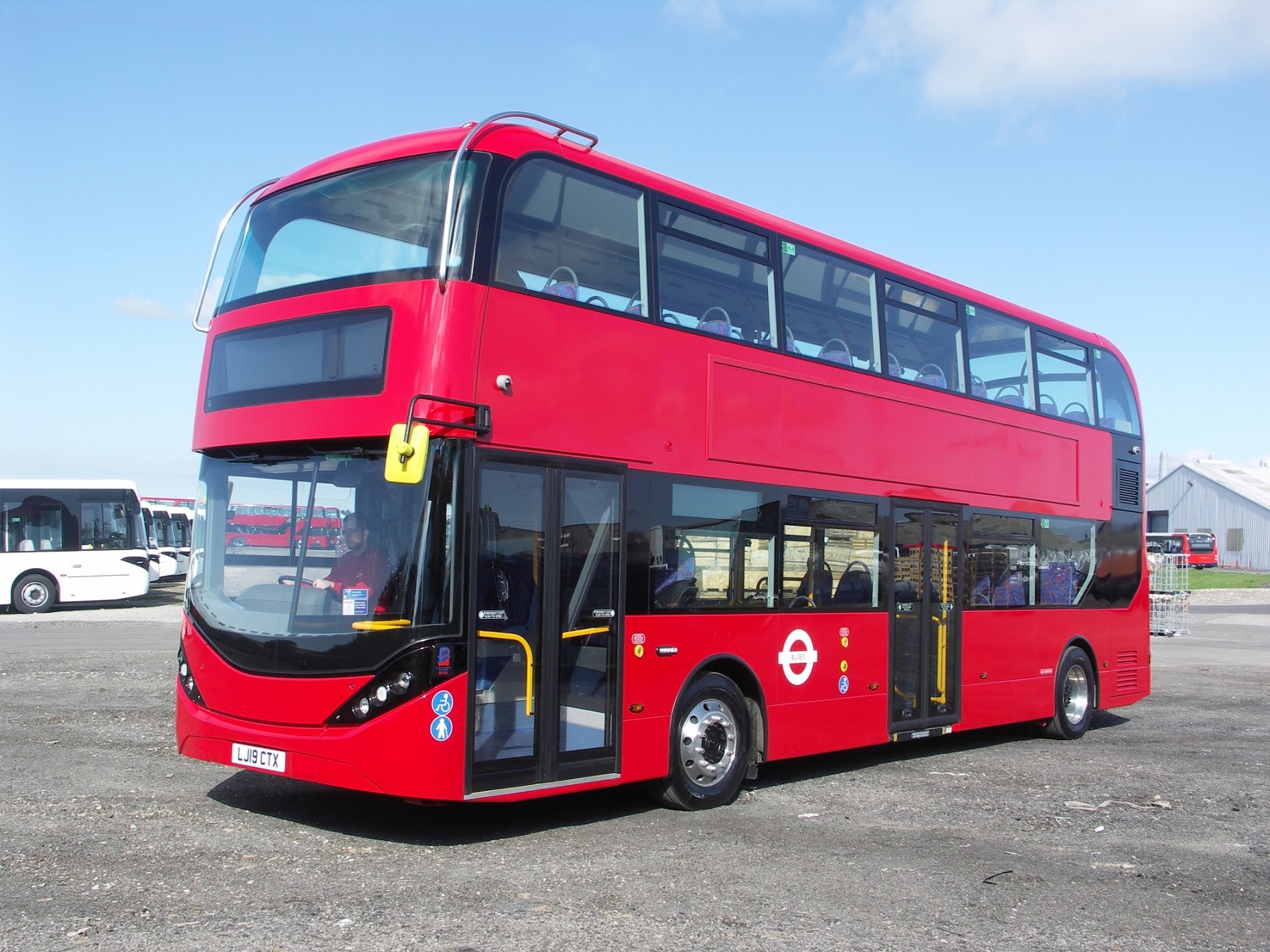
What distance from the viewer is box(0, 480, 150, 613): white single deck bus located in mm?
26703

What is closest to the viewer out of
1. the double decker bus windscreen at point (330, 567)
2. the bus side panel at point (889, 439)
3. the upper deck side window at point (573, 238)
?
the double decker bus windscreen at point (330, 567)

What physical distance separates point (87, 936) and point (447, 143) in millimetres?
4792

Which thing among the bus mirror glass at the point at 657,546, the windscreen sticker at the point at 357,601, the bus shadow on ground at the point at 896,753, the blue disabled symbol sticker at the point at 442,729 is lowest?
the bus shadow on ground at the point at 896,753

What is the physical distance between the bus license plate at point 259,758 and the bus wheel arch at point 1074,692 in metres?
8.91

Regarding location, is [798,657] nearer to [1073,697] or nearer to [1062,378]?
[1073,697]

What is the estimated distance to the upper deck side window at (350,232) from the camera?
23.6 feet

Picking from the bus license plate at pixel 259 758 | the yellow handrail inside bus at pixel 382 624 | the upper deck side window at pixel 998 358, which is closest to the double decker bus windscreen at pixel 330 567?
the yellow handrail inside bus at pixel 382 624

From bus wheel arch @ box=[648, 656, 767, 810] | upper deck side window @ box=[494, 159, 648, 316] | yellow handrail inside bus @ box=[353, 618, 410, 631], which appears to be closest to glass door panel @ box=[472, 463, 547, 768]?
yellow handrail inside bus @ box=[353, 618, 410, 631]

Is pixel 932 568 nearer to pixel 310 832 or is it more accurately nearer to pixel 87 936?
pixel 310 832

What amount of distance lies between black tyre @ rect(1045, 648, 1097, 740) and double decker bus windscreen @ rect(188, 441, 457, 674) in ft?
28.1

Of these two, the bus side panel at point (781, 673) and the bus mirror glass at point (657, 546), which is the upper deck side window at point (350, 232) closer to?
the bus mirror glass at point (657, 546)

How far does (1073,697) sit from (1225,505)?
74.8 metres

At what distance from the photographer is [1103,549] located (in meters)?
13.7

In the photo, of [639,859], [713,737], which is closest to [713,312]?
[713,737]
